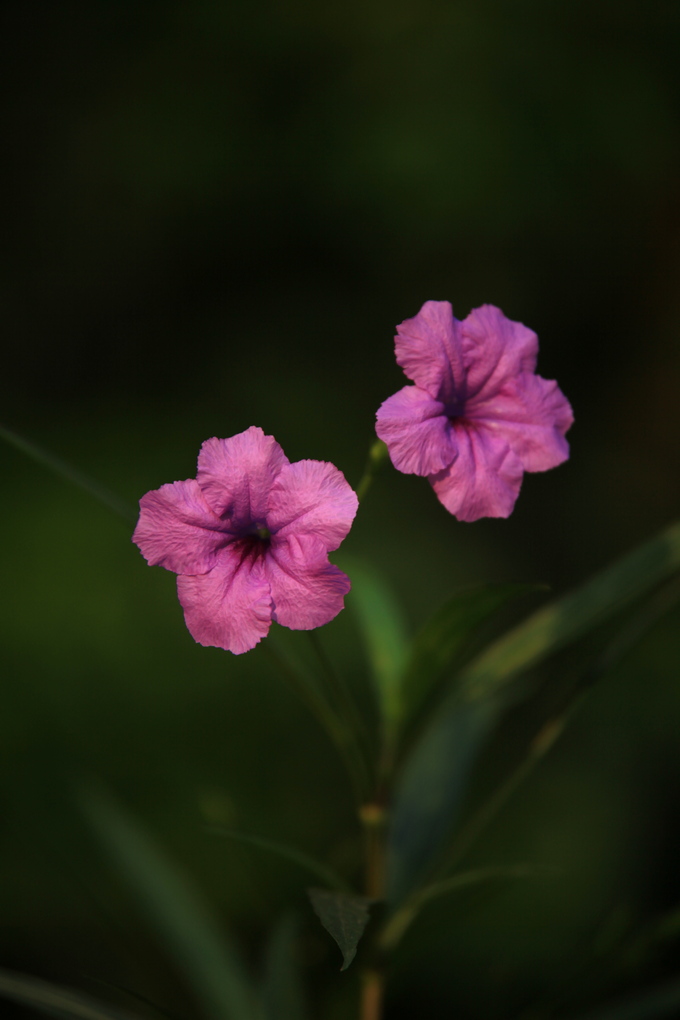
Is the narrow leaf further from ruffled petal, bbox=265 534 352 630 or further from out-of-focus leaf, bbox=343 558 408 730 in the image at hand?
out-of-focus leaf, bbox=343 558 408 730

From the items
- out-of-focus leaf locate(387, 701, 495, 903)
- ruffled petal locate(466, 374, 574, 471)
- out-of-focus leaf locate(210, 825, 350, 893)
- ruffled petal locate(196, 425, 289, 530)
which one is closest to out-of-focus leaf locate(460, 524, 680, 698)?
out-of-focus leaf locate(387, 701, 495, 903)

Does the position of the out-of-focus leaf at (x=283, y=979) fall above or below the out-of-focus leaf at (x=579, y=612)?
below

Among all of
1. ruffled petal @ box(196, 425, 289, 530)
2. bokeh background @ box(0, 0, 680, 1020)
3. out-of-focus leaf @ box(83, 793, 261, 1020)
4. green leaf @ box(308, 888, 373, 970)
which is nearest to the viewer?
green leaf @ box(308, 888, 373, 970)

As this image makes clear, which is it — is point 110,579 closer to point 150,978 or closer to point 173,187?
point 150,978

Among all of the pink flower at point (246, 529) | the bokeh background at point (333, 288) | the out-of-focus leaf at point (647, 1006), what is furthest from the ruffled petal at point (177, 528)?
the bokeh background at point (333, 288)

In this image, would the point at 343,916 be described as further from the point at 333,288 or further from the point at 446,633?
the point at 333,288

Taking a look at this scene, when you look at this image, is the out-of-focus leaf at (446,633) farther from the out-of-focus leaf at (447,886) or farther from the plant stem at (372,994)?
the plant stem at (372,994)

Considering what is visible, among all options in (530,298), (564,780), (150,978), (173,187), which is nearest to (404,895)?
(150,978)
